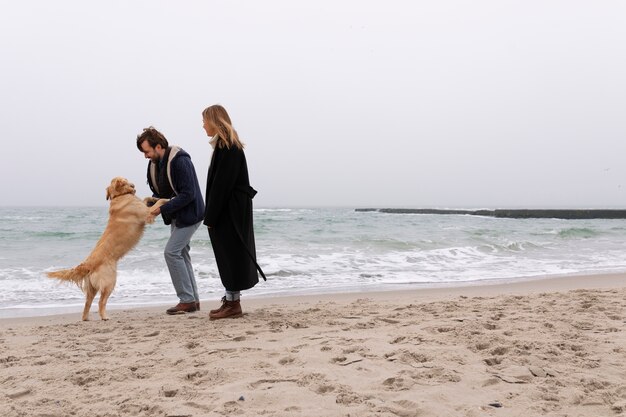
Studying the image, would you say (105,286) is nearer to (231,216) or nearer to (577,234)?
(231,216)

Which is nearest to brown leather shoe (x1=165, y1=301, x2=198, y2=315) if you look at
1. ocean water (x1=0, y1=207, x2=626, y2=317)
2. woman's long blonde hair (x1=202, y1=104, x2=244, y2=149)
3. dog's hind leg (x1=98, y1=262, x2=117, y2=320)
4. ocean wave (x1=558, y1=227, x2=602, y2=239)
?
dog's hind leg (x1=98, y1=262, x2=117, y2=320)

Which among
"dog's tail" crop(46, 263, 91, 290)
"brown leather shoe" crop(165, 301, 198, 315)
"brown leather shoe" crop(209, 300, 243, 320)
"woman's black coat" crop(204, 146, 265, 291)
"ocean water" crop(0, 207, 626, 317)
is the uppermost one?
"woman's black coat" crop(204, 146, 265, 291)

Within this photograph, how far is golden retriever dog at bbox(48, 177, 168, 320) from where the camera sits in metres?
4.75

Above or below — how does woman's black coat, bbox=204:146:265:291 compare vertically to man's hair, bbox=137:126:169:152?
below

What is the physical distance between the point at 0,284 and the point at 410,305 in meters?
5.97

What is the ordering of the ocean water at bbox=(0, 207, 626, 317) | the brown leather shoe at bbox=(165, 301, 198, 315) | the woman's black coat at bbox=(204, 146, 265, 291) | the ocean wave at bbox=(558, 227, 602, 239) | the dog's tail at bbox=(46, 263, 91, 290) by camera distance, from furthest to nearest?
the ocean wave at bbox=(558, 227, 602, 239), the ocean water at bbox=(0, 207, 626, 317), the brown leather shoe at bbox=(165, 301, 198, 315), the dog's tail at bbox=(46, 263, 91, 290), the woman's black coat at bbox=(204, 146, 265, 291)

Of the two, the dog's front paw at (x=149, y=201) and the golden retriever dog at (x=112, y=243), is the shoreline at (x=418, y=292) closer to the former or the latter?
the golden retriever dog at (x=112, y=243)

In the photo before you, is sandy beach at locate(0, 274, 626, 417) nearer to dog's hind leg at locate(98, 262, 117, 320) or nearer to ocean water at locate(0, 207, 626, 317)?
dog's hind leg at locate(98, 262, 117, 320)

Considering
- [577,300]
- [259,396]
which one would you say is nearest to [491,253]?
[577,300]

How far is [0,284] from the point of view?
7.48 metres

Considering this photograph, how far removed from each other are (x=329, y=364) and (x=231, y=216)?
1933mm

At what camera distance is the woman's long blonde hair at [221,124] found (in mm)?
4473

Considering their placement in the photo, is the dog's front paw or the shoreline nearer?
the dog's front paw

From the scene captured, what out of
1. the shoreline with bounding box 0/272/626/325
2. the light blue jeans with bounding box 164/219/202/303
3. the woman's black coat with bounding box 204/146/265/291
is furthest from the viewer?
the shoreline with bounding box 0/272/626/325
